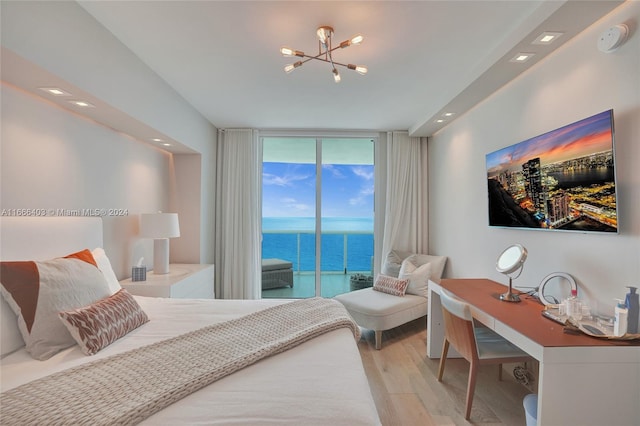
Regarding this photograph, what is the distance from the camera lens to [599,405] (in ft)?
5.08

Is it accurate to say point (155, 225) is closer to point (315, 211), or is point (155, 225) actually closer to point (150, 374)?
point (150, 374)

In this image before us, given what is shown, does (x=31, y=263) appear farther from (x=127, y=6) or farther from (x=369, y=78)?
(x=369, y=78)

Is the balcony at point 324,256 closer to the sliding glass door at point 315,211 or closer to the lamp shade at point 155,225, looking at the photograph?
the sliding glass door at point 315,211

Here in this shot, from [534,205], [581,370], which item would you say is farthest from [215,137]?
[581,370]

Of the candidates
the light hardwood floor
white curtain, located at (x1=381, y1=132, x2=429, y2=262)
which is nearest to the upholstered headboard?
the light hardwood floor

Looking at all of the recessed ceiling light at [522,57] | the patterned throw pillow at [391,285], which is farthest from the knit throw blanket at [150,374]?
the recessed ceiling light at [522,57]

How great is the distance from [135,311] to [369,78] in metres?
2.69

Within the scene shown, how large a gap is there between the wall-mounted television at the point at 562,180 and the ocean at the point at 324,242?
2.61 metres

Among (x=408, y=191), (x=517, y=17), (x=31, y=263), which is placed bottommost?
(x=31, y=263)

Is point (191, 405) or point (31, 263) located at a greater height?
→ point (31, 263)

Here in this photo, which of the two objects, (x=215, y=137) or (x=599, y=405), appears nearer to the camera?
(x=599, y=405)

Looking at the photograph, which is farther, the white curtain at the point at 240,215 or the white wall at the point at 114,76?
the white curtain at the point at 240,215

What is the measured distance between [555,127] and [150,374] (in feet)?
9.27

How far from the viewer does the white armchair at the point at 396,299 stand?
11.2 feet
